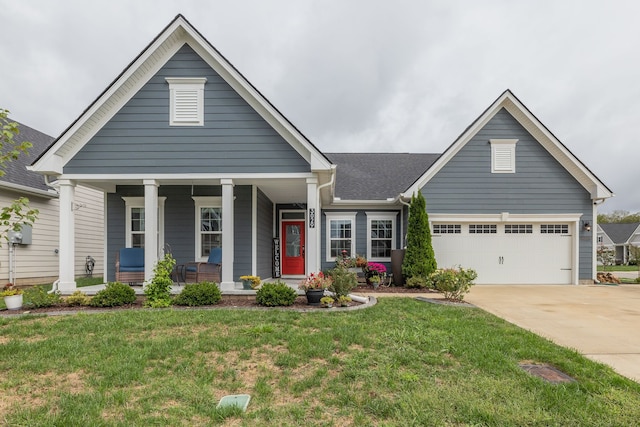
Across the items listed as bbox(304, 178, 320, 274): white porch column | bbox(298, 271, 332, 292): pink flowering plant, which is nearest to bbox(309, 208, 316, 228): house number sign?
bbox(304, 178, 320, 274): white porch column

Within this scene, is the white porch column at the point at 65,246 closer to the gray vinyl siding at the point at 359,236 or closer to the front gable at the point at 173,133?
the front gable at the point at 173,133

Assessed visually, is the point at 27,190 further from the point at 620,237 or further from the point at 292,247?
the point at 620,237

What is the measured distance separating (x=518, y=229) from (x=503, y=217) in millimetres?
817

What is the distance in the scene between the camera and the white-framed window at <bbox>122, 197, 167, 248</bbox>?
33.1ft

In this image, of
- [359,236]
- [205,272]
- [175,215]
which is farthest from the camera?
[359,236]

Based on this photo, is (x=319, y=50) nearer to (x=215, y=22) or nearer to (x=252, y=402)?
(x=215, y=22)

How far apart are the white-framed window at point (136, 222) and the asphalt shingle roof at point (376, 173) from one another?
6193mm

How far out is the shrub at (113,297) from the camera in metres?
7.02

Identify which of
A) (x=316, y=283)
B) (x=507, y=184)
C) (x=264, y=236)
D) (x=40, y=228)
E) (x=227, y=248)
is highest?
(x=507, y=184)

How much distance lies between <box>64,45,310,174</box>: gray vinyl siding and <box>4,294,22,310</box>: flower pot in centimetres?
302

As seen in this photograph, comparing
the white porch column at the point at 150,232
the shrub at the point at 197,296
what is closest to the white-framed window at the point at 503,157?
the shrub at the point at 197,296

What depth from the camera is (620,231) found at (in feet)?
139

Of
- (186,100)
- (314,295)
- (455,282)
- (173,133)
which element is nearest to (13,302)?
(173,133)

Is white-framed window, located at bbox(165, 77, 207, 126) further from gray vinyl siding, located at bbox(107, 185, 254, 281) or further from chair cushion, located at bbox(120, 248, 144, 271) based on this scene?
chair cushion, located at bbox(120, 248, 144, 271)
